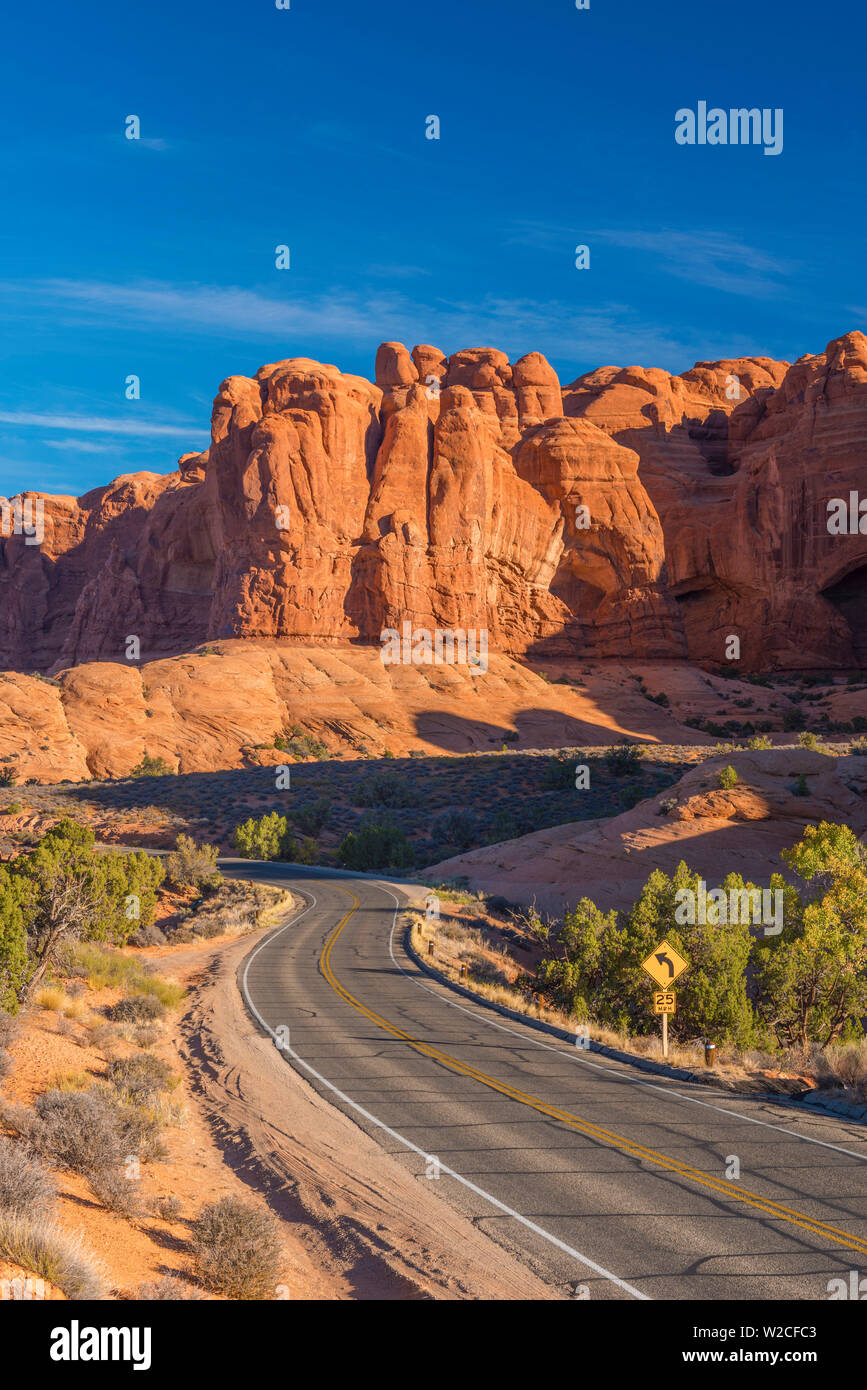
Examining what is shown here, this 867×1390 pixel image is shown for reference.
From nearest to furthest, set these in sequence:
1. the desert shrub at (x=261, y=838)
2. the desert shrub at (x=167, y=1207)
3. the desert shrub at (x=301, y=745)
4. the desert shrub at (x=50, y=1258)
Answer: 1. the desert shrub at (x=50, y=1258)
2. the desert shrub at (x=167, y=1207)
3. the desert shrub at (x=261, y=838)
4. the desert shrub at (x=301, y=745)

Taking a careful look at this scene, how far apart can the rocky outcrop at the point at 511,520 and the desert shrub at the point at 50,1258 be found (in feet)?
221

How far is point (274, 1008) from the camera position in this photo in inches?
711

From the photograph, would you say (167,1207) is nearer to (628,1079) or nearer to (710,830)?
(628,1079)

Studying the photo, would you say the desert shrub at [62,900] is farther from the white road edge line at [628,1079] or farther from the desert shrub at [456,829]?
the desert shrub at [456,829]

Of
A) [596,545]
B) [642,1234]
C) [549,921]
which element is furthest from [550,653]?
[642,1234]

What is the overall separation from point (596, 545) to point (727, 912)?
2702 inches

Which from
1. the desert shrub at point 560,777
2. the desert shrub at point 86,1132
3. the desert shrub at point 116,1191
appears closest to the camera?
the desert shrub at point 116,1191

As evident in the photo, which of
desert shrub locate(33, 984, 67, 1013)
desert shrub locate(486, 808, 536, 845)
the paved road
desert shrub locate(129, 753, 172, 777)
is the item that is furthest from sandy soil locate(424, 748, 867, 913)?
desert shrub locate(129, 753, 172, 777)

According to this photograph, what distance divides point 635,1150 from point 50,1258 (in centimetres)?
626

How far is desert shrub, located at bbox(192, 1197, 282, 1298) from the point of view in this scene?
7.17 m

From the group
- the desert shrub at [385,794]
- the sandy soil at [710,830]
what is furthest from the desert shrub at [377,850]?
the sandy soil at [710,830]

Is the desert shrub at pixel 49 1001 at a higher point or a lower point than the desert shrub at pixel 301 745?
lower

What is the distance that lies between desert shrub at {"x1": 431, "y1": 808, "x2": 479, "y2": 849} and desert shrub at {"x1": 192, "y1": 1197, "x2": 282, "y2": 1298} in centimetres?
3758

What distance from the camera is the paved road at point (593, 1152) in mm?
7520
